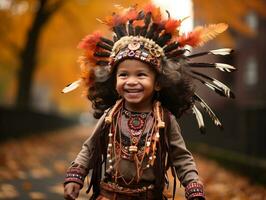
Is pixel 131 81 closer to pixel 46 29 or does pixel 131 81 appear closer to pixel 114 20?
pixel 114 20

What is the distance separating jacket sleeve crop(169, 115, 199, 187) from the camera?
320cm

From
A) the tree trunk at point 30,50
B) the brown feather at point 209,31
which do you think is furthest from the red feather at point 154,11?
the tree trunk at point 30,50

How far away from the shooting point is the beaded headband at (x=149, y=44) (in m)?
3.41

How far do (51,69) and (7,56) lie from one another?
3.04 metres

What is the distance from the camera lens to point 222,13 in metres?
11.5

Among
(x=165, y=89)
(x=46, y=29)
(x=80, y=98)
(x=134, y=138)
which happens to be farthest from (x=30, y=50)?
(x=134, y=138)

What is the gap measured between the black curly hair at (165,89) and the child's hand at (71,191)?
0.68 meters

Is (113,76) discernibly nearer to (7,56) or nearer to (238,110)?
(238,110)

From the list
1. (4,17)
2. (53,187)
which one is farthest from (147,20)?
(4,17)

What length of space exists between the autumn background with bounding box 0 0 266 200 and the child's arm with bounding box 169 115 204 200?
87 centimetres

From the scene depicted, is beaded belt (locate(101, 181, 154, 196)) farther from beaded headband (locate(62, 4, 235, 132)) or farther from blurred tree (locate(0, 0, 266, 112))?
blurred tree (locate(0, 0, 266, 112))

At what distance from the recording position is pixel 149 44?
342cm

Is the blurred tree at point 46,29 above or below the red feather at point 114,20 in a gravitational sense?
above

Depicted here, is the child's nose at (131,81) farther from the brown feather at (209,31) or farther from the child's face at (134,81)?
the brown feather at (209,31)
